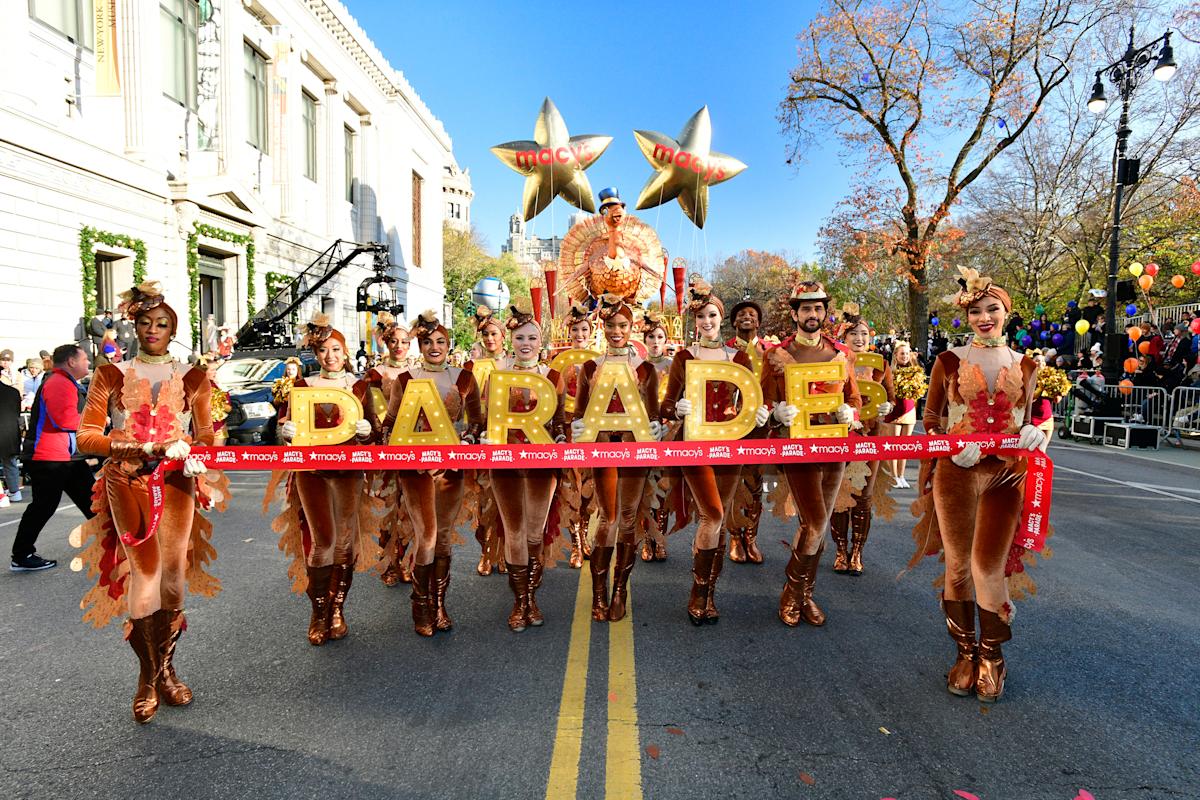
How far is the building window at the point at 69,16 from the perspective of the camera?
15.7m

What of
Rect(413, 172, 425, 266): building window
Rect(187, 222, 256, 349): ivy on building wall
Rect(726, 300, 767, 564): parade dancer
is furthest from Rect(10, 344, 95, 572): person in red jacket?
Rect(413, 172, 425, 266): building window

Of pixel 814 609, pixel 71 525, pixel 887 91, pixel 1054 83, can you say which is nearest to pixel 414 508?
pixel 814 609

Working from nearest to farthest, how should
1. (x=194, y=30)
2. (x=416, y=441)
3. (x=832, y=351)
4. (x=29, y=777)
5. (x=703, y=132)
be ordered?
(x=29, y=777) < (x=416, y=441) < (x=832, y=351) < (x=703, y=132) < (x=194, y=30)

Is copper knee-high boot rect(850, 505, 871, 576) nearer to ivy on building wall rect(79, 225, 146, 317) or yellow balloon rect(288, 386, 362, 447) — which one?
yellow balloon rect(288, 386, 362, 447)

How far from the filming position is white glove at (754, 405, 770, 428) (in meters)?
4.18

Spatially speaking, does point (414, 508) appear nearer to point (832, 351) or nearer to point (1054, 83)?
point (832, 351)

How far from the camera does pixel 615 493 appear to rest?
175 inches

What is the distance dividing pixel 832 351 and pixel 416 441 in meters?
2.83

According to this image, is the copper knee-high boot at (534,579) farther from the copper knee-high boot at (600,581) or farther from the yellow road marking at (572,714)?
the copper knee-high boot at (600,581)

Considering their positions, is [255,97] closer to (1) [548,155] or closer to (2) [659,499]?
(1) [548,155]

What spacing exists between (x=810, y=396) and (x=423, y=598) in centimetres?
288

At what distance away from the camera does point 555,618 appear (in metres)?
4.57

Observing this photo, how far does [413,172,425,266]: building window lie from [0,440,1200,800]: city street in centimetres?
4450

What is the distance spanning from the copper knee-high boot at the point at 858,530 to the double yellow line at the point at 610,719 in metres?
2.27
